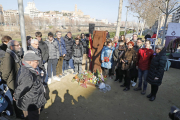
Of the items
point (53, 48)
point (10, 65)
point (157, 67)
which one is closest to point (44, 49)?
point (53, 48)

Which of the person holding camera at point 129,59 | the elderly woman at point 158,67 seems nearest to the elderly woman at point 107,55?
the person holding camera at point 129,59

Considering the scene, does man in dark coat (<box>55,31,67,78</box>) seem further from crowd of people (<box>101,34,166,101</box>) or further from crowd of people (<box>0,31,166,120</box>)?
crowd of people (<box>101,34,166,101</box>)

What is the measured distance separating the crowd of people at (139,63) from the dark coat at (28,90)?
291 centimetres

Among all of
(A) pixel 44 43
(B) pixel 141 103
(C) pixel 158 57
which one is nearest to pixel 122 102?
(B) pixel 141 103

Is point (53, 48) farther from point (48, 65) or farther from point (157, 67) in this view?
point (157, 67)

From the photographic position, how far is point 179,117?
131 centimetres

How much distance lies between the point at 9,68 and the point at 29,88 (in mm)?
1104

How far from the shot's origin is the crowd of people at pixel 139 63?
3.31 m

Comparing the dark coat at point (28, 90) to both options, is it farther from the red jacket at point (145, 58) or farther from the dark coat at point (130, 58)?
the red jacket at point (145, 58)

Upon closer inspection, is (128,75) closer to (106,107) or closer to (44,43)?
(106,107)

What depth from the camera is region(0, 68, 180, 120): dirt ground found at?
2.95m

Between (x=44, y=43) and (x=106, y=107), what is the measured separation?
3.00m

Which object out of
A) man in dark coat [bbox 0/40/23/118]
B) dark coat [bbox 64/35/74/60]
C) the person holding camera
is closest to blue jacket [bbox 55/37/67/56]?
dark coat [bbox 64/35/74/60]

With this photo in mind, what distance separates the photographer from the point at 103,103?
11.3 ft
